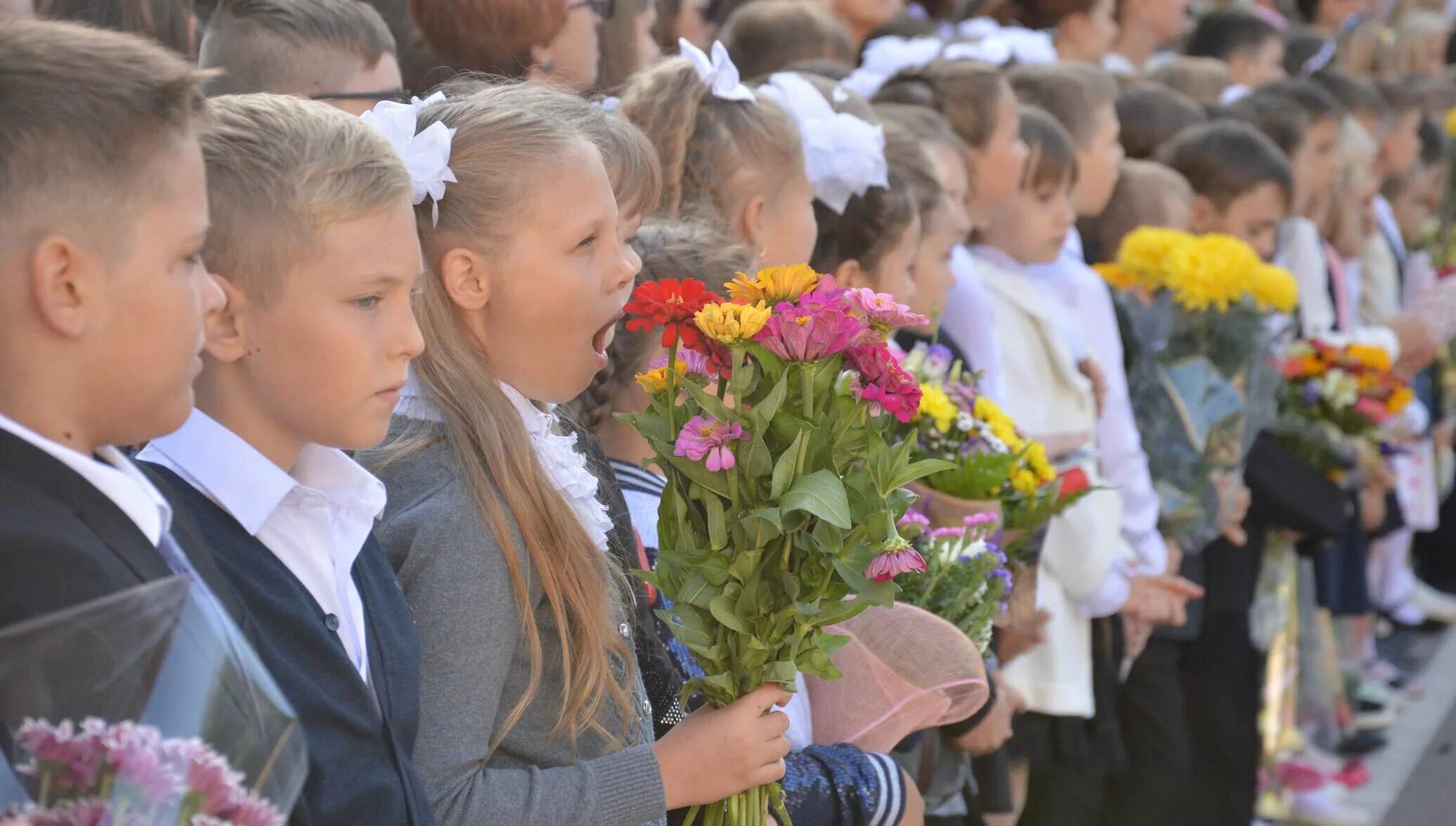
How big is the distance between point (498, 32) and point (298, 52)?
521mm

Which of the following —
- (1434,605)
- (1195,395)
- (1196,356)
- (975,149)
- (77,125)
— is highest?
(77,125)

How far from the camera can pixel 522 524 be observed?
201 centimetres

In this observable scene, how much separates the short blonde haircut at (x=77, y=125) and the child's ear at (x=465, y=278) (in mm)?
796

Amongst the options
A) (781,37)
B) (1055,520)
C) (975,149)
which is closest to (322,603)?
(1055,520)

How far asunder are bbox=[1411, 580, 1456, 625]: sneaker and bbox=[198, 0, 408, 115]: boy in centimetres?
684

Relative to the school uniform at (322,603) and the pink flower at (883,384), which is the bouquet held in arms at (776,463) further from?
the school uniform at (322,603)

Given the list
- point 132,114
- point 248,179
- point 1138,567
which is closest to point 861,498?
point 248,179

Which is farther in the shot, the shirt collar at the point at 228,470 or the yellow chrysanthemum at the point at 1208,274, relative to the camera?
the yellow chrysanthemum at the point at 1208,274

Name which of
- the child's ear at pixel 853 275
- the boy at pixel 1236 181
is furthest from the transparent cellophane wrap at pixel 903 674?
the boy at pixel 1236 181

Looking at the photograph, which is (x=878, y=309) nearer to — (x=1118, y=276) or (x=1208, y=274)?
Result: (x=1208, y=274)

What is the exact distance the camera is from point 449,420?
2051 millimetres

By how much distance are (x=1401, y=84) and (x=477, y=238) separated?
7772 mm

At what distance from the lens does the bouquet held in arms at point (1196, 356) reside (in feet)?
15.6

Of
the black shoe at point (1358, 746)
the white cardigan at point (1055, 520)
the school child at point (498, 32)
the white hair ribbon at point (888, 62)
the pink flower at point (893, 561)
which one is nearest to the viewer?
the pink flower at point (893, 561)
